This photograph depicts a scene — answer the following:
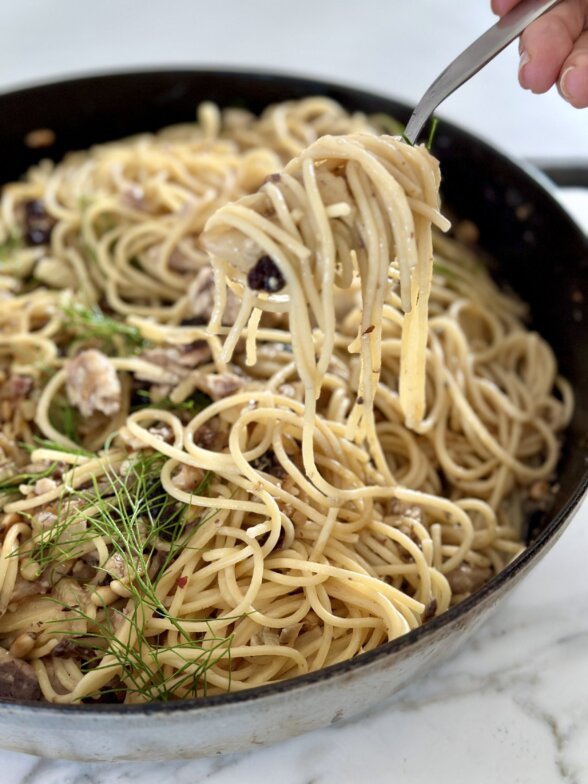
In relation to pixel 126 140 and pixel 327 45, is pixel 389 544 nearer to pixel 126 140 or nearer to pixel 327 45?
pixel 126 140

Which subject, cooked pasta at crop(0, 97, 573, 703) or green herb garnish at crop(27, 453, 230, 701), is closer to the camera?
cooked pasta at crop(0, 97, 573, 703)

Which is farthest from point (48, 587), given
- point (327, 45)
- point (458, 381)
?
point (327, 45)

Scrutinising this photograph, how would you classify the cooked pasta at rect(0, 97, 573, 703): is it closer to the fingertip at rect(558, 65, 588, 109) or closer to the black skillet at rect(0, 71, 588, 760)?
the black skillet at rect(0, 71, 588, 760)

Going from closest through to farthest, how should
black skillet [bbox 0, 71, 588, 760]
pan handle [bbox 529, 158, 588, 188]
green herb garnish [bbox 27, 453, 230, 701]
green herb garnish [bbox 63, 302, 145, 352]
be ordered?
black skillet [bbox 0, 71, 588, 760] → green herb garnish [bbox 27, 453, 230, 701] → green herb garnish [bbox 63, 302, 145, 352] → pan handle [bbox 529, 158, 588, 188]

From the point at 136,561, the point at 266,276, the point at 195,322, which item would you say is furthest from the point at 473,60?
the point at 136,561

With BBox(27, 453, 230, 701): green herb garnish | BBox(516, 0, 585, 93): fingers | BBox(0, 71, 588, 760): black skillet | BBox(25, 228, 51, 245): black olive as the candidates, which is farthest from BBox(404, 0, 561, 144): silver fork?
BBox(25, 228, 51, 245): black olive

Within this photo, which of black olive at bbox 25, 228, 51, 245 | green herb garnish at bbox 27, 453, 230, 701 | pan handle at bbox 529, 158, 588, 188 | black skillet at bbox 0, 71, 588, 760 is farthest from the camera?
pan handle at bbox 529, 158, 588, 188

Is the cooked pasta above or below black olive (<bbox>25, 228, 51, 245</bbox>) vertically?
above

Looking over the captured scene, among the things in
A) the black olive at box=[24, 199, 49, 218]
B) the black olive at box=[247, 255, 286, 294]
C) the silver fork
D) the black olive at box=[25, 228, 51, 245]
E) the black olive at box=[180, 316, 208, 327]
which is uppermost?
the silver fork
